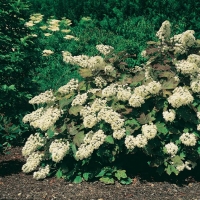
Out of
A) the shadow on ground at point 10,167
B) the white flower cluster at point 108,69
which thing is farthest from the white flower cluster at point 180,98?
the shadow on ground at point 10,167

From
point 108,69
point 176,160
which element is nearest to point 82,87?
point 108,69

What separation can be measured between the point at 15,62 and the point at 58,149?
6.08ft

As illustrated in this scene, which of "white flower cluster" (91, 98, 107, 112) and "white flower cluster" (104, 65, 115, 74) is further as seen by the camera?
"white flower cluster" (104, 65, 115, 74)

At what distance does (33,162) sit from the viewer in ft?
17.4

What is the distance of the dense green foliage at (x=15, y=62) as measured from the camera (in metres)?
6.07

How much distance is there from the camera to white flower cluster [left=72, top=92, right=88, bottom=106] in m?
5.09

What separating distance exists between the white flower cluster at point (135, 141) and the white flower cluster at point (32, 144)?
1199 millimetres

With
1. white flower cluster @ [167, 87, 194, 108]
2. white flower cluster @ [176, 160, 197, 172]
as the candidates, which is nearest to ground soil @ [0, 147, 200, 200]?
white flower cluster @ [176, 160, 197, 172]

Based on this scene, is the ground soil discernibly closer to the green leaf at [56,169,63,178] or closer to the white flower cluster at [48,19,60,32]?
the green leaf at [56,169,63,178]

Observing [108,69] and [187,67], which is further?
[108,69]

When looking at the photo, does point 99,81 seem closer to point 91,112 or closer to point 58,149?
point 91,112

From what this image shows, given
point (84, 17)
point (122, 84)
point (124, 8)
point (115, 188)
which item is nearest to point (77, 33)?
point (84, 17)

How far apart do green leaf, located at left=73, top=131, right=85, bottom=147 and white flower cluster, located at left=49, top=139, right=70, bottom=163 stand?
3.9 inches

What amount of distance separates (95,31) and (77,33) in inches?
22.4
